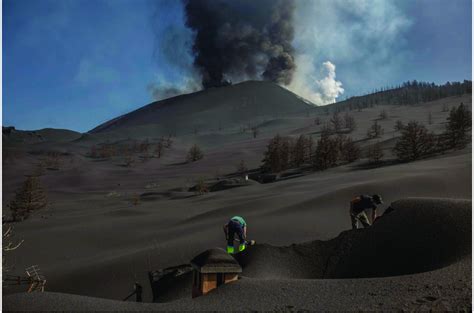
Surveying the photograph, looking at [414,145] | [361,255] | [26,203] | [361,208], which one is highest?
[414,145]

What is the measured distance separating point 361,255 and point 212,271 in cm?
358

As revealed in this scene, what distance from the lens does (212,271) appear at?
19.6 ft

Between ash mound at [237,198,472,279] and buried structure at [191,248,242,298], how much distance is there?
1922mm

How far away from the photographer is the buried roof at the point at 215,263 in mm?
5934

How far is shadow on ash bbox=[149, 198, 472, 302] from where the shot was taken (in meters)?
6.31

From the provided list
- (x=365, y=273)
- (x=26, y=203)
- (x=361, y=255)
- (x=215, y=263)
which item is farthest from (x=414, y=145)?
(x=215, y=263)

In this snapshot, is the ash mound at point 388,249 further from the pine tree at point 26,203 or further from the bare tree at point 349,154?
the bare tree at point 349,154

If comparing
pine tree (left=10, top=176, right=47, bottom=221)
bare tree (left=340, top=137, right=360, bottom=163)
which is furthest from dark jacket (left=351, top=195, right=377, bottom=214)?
bare tree (left=340, top=137, right=360, bottom=163)

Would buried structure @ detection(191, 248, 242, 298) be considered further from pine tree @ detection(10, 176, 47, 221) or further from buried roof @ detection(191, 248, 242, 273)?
pine tree @ detection(10, 176, 47, 221)

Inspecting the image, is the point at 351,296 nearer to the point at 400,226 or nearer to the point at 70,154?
the point at 400,226

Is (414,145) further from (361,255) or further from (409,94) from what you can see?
(409,94)

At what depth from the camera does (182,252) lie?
1309 cm

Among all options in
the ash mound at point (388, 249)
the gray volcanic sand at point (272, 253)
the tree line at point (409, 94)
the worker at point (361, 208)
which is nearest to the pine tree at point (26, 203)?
the gray volcanic sand at point (272, 253)

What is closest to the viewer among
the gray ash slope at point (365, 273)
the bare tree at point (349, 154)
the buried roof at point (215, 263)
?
the gray ash slope at point (365, 273)
